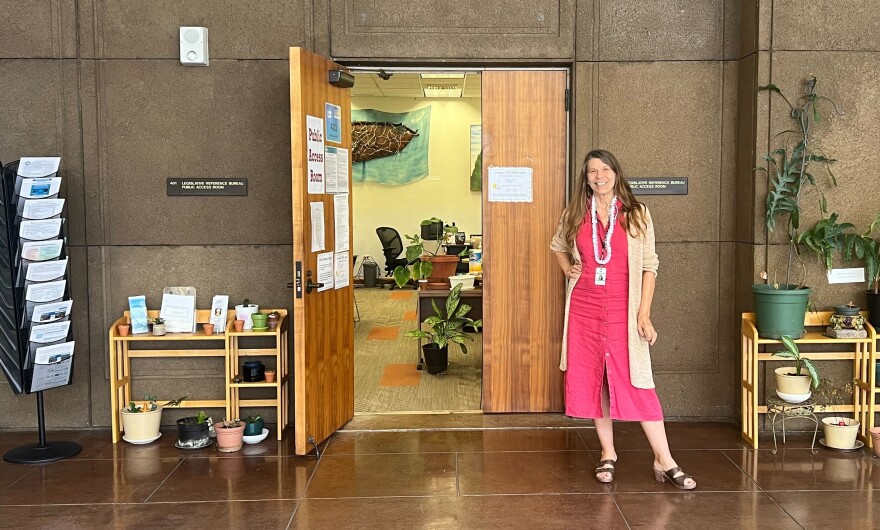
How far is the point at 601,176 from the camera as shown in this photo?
12.9 ft

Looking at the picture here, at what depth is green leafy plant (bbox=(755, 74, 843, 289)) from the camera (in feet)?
15.3

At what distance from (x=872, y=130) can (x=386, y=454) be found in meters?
3.49

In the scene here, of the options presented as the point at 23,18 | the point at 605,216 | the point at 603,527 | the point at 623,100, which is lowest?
the point at 603,527

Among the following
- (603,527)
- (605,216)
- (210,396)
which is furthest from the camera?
(210,396)

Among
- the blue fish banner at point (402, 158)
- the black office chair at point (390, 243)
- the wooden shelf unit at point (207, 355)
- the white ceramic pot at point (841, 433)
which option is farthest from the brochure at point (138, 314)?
the blue fish banner at point (402, 158)

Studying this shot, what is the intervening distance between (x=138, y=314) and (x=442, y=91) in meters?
8.86

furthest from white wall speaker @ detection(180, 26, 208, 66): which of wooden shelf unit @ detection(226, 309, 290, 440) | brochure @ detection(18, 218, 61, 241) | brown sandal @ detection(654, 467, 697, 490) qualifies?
brown sandal @ detection(654, 467, 697, 490)

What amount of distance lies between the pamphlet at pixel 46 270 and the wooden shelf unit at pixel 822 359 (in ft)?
13.2

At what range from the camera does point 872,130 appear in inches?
189

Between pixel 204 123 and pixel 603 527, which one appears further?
pixel 204 123

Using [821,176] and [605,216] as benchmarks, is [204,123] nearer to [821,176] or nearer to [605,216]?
[605,216]

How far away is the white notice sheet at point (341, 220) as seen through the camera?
4.95m

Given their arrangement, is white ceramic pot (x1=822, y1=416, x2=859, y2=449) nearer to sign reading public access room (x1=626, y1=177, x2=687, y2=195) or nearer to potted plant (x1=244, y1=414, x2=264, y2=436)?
sign reading public access room (x1=626, y1=177, x2=687, y2=195)

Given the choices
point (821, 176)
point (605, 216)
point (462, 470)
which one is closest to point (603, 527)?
point (462, 470)
